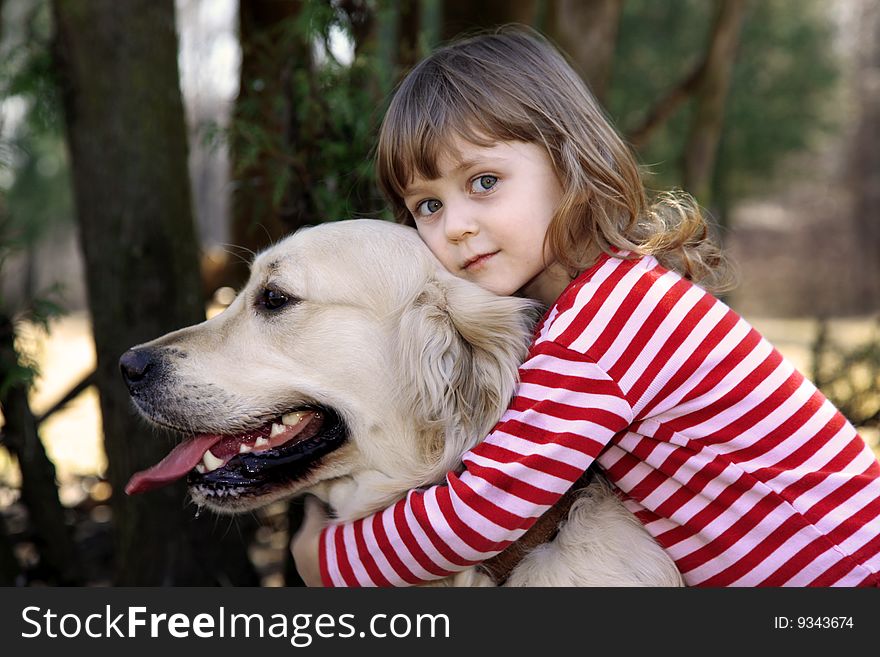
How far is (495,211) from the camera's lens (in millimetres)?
2209

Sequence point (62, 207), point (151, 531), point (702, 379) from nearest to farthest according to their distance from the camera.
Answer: point (702, 379) → point (151, 531) → point (62, 207)

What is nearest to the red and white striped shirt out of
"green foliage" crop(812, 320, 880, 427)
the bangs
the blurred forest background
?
the bangs

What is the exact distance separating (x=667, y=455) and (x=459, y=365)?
0.52 metres

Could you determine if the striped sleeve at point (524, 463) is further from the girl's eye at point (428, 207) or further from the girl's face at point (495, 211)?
the girl's eye at point (428, 207)

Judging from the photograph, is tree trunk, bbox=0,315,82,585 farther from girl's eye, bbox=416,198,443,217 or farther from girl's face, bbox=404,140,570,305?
girl's face, bbox=404,140,570,305

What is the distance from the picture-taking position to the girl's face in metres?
2.21

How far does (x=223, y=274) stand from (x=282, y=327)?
2331 millimetres

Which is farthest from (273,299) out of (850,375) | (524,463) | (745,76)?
(745,76)

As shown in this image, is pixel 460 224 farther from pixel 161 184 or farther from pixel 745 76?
pixel 745 76

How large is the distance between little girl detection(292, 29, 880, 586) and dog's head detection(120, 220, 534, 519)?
11 centimetres

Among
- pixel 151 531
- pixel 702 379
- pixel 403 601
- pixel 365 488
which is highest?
pixel 702 379

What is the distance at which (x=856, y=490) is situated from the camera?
2090 millimetres

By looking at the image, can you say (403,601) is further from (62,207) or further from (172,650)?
(62,207)

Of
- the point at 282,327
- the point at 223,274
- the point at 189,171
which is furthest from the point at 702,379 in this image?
the point at 223,274
